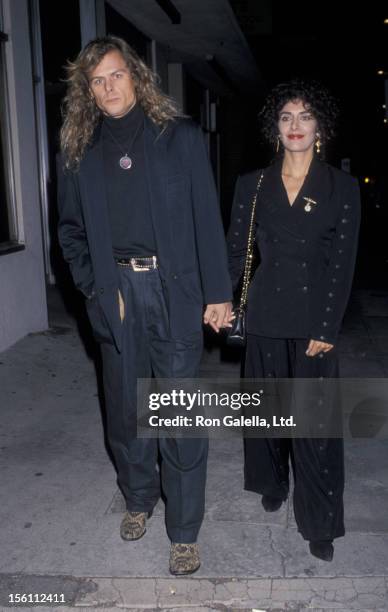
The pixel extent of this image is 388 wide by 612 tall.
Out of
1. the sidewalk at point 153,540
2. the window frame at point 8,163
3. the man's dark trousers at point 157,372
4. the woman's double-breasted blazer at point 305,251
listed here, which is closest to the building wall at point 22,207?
the window frame at point 8,163

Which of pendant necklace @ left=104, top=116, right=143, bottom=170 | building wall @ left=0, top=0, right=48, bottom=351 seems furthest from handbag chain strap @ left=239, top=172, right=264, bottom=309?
building wall @ left=0, top=0, right=48, bottom=351

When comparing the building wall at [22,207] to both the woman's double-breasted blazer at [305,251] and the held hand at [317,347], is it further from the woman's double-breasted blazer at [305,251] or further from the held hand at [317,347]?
the held hand at [317,347]

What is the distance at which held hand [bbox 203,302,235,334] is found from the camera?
2914 mm

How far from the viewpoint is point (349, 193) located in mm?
2857

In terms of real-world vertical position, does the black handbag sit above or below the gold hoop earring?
below

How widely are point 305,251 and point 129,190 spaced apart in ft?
2.76

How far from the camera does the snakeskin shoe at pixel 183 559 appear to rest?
290 centimetres

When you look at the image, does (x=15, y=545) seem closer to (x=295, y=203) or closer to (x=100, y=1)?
(x=295, y=203)

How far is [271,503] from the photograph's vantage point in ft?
11.4

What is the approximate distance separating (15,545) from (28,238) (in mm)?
4293

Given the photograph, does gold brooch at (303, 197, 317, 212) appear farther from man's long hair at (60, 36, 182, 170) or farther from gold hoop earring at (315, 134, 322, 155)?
man's long hair at (60, 36, 182, 170)

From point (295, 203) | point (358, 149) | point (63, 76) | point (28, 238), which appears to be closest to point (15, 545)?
point (295, 203)

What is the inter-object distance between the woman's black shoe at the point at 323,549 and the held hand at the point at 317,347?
0.90 meters

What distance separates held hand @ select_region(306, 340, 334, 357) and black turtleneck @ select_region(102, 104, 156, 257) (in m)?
0.84
